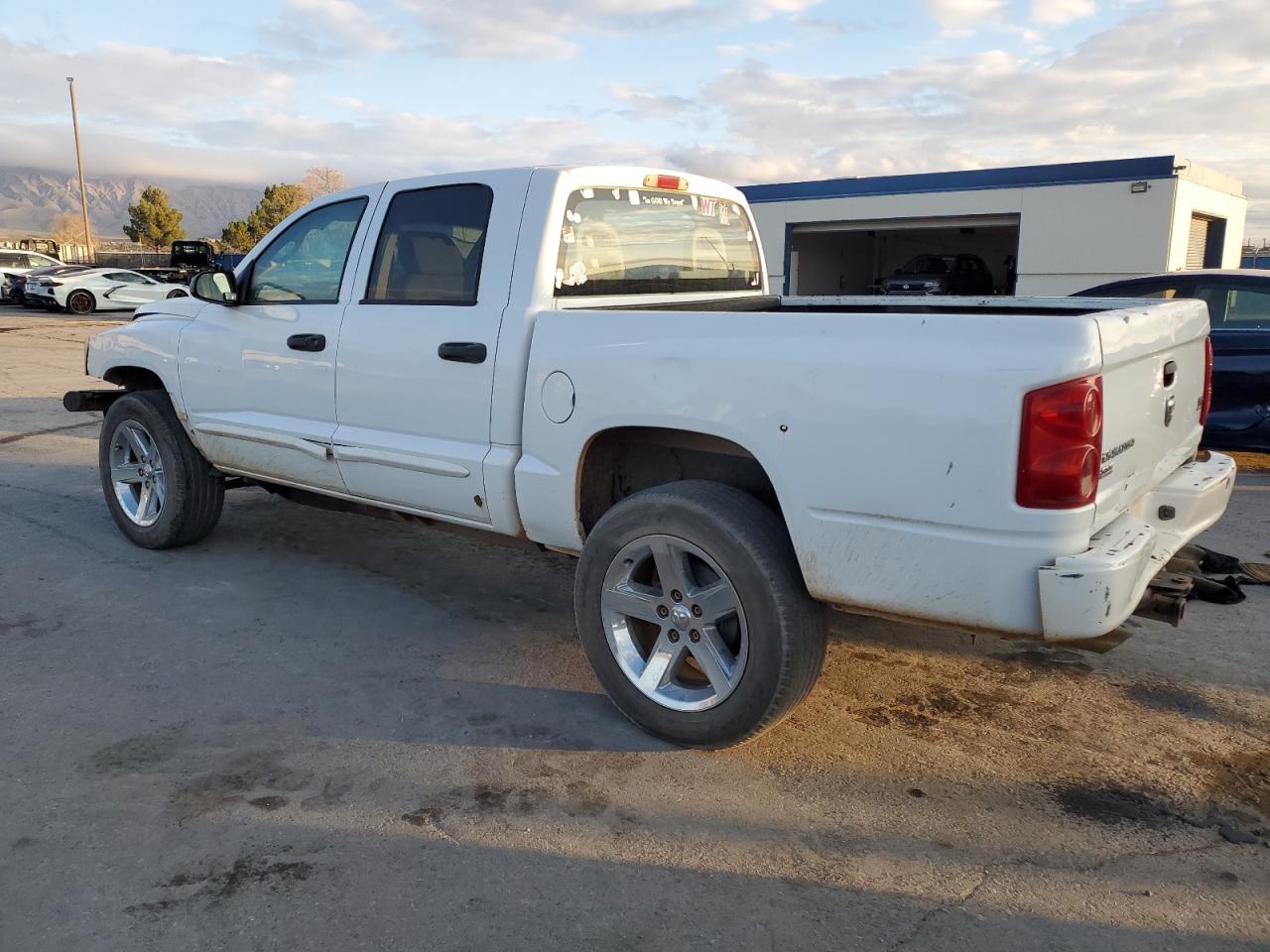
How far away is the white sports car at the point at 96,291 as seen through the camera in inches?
1044

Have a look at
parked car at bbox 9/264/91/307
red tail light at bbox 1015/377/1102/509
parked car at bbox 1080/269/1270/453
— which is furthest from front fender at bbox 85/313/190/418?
parked car at bbox 9/264/91/307

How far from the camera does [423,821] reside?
2.99 metres

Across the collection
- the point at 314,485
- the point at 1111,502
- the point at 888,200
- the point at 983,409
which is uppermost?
the point at 888,200

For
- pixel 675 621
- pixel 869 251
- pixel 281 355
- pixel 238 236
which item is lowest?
pixel 675 621

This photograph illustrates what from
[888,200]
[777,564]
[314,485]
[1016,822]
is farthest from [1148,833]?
[888,200]

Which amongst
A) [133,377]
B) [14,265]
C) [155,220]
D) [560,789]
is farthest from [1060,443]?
[155,220]

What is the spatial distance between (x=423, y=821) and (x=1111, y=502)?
7.25ft

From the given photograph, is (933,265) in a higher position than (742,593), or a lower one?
higher

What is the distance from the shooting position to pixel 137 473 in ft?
19.0

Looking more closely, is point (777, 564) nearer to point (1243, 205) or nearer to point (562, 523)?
point (562, 523)

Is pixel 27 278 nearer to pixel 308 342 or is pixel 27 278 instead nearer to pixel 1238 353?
pixel 308 342

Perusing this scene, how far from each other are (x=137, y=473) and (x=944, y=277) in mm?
23632

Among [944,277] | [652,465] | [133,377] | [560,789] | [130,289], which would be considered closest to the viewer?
[560,789]

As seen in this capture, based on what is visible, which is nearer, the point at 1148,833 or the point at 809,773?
the point at 1148,833
